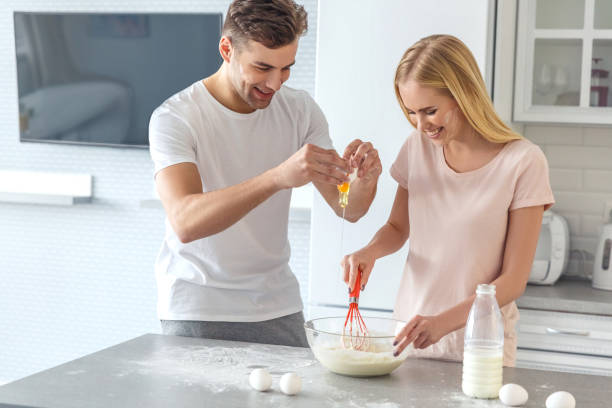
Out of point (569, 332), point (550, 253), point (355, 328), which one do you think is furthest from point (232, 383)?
point (550, 253)

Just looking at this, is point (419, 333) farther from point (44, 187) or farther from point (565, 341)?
point (44, 187)

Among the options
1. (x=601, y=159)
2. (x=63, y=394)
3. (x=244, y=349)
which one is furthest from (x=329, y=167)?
(x=601, y=159)

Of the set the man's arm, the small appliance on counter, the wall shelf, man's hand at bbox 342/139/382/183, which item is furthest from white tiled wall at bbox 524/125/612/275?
the wall shelf

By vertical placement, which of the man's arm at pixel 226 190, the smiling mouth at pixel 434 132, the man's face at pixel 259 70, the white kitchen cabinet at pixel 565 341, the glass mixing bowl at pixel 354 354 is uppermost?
the man's face at pixel 259 70

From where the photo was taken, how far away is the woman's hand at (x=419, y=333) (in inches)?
63.1

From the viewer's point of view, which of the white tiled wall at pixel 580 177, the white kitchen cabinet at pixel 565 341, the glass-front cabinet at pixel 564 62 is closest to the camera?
the white kitchen cabinet at pixel 565 341

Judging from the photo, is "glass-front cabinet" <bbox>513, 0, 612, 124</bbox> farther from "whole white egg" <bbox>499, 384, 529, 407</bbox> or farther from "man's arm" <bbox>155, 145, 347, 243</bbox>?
"whole white egg" <bbox>499, 384, 529, 407</bbox>

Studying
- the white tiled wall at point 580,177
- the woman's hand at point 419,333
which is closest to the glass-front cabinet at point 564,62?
the white tiled wall at point 580,177

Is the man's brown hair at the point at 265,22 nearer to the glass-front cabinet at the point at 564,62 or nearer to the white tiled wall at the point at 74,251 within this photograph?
the glass-front cabinet at the point at 564,62

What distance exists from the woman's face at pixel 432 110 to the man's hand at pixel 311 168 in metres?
0.27

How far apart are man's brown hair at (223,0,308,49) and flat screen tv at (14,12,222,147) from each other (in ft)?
Answer: 5.27

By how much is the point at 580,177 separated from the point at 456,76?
1.48 m

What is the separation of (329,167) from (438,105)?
1.12 ft

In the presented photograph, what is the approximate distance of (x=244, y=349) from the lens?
6.02 feet
